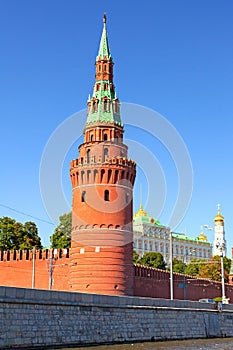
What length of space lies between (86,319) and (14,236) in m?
31.9

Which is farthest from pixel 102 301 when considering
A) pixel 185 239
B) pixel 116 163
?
pixel 185 239

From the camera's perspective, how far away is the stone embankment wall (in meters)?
15.8

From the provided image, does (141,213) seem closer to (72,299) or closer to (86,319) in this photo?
(86,319)

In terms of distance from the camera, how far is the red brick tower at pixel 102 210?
34.9 m

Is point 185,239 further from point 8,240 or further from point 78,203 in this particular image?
point 78,203

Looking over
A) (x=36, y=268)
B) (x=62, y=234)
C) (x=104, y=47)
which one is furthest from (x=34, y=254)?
(x=104, y=47)

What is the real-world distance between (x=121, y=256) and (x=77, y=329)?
56.7 feet

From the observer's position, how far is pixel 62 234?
53.5 meters

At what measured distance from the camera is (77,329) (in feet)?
59.7

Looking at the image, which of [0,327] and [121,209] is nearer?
[0,327]

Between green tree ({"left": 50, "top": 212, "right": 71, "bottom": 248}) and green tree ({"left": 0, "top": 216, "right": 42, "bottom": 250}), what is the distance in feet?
6.05

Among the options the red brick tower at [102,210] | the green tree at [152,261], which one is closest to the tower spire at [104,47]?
the red brick tower at [102,210]

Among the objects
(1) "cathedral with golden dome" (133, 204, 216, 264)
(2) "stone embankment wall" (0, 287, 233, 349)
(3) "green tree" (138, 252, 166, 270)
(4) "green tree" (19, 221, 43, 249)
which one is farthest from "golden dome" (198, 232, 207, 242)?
(2) "stone embankment wall" (0, 287, 233, 349)

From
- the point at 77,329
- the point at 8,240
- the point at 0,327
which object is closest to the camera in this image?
the point at 0,327
